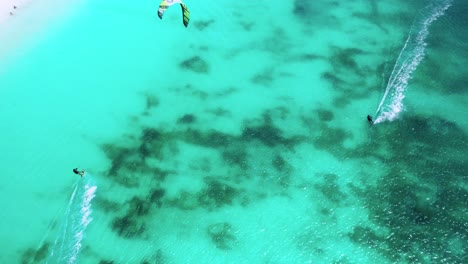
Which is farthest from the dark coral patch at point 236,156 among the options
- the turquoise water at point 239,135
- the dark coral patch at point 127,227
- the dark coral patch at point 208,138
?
the dark coral patch at point 127,227

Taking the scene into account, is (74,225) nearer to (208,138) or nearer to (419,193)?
(208,138)

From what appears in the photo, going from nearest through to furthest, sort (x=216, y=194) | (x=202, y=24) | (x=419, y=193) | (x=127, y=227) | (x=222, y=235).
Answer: (x=222, y=235) → (x=127, y=227) → (x=419, y=193) → (x=216, y=194) → (x=202, y=24)

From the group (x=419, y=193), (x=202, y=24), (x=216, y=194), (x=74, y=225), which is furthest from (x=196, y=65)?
(x=419, y=193)

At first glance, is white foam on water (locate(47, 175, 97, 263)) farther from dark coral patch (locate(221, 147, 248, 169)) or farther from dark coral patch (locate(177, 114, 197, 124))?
dark coral patch (locate(221, 147, 248, 169))

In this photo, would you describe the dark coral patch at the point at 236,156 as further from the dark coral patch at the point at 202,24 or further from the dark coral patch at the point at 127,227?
the dark coral patch at the point at 202,24

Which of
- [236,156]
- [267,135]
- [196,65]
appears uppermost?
[196,65]

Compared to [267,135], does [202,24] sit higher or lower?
higher

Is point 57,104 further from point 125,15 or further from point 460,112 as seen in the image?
point 460,112
